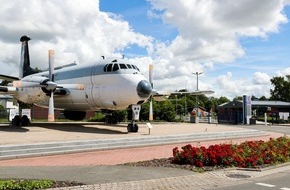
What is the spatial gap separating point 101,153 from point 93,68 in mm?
9909

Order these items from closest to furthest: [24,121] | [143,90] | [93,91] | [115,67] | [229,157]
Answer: [229,157], [143,90], [115,67], [93,91], [24,121]

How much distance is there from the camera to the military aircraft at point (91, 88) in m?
20.0

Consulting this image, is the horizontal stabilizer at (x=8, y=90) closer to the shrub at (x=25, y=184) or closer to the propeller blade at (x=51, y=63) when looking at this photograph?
the propeller blade at (x=51, y=63)

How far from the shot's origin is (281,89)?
77.2 metres

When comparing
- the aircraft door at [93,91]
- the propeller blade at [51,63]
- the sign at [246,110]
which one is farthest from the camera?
the sign at [246,110]

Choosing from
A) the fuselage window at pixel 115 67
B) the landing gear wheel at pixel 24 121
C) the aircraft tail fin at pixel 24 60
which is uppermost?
the aircraft tail fin at pixel 24 60

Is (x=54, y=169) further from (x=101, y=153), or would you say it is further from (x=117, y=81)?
(x=117, y=81)

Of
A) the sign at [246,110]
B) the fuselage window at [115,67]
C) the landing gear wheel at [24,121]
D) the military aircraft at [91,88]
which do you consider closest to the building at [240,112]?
the sign at [246,110]

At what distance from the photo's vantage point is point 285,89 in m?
76.4

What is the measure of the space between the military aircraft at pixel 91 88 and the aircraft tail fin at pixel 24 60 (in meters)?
4.88

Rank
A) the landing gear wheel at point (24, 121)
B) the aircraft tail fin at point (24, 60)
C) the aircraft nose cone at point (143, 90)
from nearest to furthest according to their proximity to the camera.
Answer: the aircraft nose cone at point (143, 90) → the landing gear wheel at point (24, 121) → the aircraft tail fin at point (24, 60)

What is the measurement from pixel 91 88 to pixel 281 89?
65.6 meters

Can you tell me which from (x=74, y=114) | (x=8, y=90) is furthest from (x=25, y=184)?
(x=74, y=114)

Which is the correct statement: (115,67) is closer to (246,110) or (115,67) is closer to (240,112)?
(246,110)
